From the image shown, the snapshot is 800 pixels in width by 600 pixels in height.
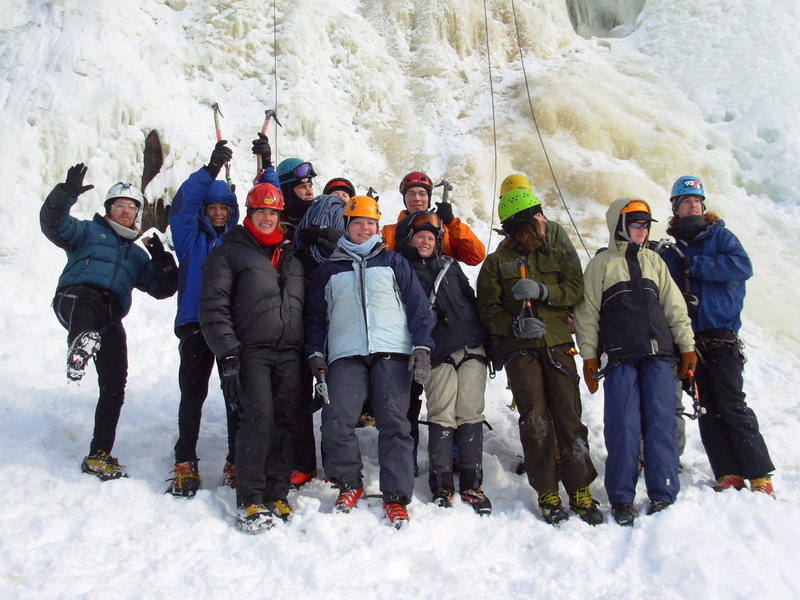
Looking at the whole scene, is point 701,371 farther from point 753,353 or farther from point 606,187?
point 606,187

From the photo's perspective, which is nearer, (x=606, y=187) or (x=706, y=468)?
(x=706, y=468)

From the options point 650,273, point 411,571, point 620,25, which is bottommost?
point 411,571

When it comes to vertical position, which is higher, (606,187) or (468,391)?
(606,187)

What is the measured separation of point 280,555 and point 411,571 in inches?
28.4

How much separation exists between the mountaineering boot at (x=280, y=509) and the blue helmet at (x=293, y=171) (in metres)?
2.56

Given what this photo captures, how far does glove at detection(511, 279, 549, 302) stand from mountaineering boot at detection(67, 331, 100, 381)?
2.87 meters

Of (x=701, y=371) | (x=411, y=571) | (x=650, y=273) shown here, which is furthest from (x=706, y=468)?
(x=411, y=571)

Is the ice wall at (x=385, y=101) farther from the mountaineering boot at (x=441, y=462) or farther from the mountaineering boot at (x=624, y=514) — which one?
the mountaineering boot at (x=624, y=514)

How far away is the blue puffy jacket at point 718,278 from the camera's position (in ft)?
14.6

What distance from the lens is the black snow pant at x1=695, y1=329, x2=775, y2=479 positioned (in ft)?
13.9

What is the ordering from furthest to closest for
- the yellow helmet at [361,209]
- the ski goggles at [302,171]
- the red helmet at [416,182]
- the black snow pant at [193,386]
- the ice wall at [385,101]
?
the ice wall at [385,101], the ski goggles at [302,171], the red helmet at [416,182], the yellow helmet at [361,209], the black snow pant at [193,386]

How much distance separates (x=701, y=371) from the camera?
14.8 ft

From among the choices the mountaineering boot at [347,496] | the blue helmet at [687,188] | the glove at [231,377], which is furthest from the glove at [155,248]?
the blue helmet at [687,188]

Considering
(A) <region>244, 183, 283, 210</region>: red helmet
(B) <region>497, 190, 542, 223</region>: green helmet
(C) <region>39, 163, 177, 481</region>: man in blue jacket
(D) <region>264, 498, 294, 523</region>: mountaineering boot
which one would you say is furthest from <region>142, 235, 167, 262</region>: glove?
(B) <region>497, 190, 542, 223</region>: green helmet
